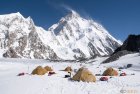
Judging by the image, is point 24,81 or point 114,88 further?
point 24,81

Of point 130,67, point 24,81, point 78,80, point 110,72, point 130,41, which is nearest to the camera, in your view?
point 24,81

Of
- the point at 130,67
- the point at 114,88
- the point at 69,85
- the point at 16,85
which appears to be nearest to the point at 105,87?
the point at 114,88

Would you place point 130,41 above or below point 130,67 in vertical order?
above

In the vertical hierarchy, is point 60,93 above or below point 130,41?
below

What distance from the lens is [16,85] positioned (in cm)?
3881

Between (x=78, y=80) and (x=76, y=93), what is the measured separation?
10206 millimetres

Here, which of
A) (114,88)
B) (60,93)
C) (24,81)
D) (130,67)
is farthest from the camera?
(130,67)

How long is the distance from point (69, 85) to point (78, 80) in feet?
17.4

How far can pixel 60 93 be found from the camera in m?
34.8

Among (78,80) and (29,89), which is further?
(78,80)

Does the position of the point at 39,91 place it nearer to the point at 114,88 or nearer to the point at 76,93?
the point at 76,93

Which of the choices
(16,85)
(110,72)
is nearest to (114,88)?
(16,85)

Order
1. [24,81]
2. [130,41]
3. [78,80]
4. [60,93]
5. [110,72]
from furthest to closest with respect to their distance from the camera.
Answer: [130,41] < [110,72] < [78,80] < [24,81] < [60,93]

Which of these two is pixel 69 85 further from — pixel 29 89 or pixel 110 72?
pixel 110 72
